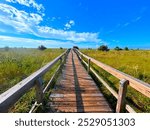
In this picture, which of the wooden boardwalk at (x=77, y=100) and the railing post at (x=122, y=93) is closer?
the railing post at (x=122, y=93)

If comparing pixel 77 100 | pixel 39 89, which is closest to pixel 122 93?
pixel 39 89

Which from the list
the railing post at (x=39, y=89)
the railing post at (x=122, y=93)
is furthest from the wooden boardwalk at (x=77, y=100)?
the railing post at (x=122, y=93)

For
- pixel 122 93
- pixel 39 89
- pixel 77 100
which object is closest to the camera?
pixel 122 93

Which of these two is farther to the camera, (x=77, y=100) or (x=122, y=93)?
(x=77, y=100)

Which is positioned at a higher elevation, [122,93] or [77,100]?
[122,93]

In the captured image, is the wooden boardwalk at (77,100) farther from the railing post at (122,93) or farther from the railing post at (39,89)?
the railing post at (122,93)

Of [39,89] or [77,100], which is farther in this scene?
[77,100]

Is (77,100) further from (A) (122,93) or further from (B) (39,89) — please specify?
(A) (122,93)

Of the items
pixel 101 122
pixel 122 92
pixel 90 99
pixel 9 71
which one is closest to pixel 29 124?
pixel 101 122

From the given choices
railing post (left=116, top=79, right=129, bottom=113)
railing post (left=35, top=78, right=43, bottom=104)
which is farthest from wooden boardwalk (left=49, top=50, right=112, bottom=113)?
railing post (left=116, top=79, right=129, bottom=113)

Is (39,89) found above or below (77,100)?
above

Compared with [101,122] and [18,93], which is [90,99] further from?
[18,93]

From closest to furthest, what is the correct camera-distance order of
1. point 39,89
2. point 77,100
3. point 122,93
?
point 122,93, point 39,89, point 77,100

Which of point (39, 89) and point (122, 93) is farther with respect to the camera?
point (39, 89)
